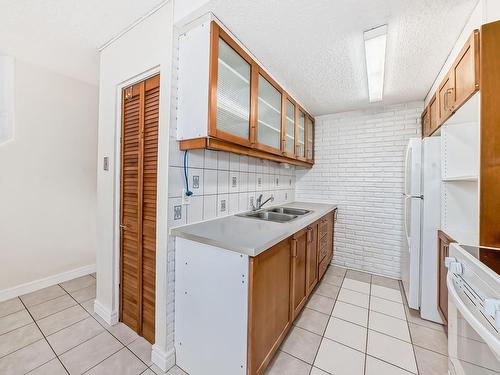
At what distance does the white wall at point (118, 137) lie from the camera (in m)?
1.39

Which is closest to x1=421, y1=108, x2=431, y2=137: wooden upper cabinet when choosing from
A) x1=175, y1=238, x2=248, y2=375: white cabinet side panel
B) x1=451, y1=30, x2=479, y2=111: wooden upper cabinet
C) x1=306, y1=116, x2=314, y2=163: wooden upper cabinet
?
x1=451, y1=30, x2=479, y2=111: wooden upper cabinet

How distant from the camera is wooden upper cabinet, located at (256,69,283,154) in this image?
1.84 metres

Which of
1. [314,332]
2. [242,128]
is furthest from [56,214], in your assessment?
[314,332]

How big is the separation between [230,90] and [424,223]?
6.71ft

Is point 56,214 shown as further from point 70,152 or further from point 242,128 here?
point 242,128

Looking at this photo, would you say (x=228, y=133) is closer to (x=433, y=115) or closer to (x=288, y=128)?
(x=288, y=128)

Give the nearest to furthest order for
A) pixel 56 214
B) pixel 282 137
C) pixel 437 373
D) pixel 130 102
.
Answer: pixel 437 373, pixel 130 102, pixel 282 137, pixel 56 214

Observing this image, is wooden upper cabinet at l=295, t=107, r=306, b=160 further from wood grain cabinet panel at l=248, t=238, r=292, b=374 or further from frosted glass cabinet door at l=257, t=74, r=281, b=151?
wood grain cabinet panel at l=248, t=238, r=292, b=374

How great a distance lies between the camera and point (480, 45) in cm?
112

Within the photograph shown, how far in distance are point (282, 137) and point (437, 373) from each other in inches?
82.5

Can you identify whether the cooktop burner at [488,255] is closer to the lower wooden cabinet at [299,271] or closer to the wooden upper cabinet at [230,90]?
the lower wooden cabinet at [299,271]

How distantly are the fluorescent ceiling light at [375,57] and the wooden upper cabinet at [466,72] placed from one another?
47 cm

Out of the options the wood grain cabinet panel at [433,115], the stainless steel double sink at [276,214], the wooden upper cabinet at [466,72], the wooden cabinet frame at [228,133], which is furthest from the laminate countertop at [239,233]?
the wood grain cabinet panel at [433,115]

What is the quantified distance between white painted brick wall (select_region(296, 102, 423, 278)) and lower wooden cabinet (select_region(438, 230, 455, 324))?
2.76 ft
